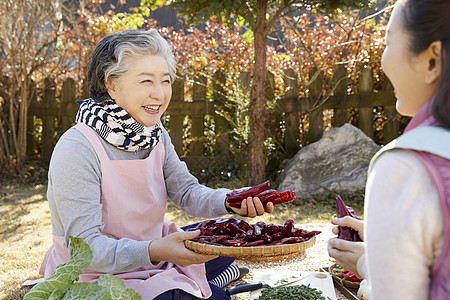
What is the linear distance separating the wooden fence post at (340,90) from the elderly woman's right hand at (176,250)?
5088 millimetres

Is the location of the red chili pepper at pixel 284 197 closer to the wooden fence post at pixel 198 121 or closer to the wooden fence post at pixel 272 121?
the wooden fence post at pixel 272 121

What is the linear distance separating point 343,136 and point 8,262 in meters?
4.31

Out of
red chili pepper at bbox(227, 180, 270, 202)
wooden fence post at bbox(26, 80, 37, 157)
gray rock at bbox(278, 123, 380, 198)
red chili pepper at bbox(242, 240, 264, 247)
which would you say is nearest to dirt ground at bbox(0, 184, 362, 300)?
gray rock at bbox(278, 123, 380, 198)

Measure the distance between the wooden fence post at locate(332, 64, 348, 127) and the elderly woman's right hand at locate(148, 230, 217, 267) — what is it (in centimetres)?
509

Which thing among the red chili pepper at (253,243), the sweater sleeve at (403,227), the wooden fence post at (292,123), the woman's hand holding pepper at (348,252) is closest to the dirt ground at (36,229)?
the red chili pepper at (253,243)

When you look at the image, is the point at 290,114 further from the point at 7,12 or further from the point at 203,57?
the point at 7,12

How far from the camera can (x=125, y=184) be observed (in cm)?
251

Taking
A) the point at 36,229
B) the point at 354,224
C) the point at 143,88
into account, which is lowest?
the point at 36,229

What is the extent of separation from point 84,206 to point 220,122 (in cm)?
507

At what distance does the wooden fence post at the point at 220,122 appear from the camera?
7.17 metres

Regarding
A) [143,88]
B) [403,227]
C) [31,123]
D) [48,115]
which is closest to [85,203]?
[143,88]

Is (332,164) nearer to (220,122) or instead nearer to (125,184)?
(220,122)

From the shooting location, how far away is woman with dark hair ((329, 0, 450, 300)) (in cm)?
104

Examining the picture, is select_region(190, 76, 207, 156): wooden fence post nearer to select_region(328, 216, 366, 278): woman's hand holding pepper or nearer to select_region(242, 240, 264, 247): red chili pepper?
select_region(242, 240, 264, 247): red chili pepper
